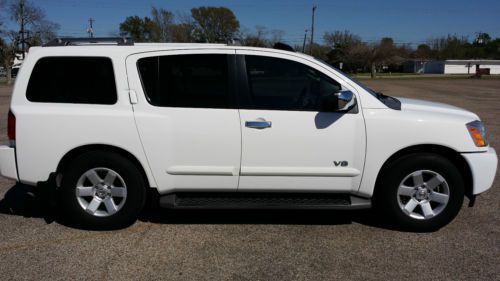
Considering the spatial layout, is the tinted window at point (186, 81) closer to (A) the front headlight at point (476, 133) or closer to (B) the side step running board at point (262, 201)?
(B) the side step running board at point (262, 201)

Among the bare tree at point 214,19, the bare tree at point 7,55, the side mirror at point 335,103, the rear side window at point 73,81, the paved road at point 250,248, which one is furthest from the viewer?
the bare tree at point 214,19


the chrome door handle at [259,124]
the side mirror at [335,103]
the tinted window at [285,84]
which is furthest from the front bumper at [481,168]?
the chrome door handle at [259,124]

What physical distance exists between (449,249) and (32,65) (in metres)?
4.28

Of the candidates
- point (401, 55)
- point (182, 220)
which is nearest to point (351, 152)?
point (182, 220)

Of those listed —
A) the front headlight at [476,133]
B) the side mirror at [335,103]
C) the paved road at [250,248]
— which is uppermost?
the side mirror at [335,103]

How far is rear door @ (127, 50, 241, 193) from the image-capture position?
4.09 meters

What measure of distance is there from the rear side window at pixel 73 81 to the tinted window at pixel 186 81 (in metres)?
0.35

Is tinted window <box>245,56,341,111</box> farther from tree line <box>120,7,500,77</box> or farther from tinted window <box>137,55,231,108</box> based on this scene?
tree line <box>120,7,500,77</box>

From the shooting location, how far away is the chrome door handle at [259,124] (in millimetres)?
4086

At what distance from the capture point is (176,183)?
423 cm

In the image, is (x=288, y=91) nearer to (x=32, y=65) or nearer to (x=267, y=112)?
(x=267, y=112)

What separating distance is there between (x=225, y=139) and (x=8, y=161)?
2131 millimetres

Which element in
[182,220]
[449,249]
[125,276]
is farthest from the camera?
[182,220]

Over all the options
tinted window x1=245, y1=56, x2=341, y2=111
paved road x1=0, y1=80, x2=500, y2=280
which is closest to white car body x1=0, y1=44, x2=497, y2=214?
tinted window x1=245, y1=56, x2=341, y2=111
